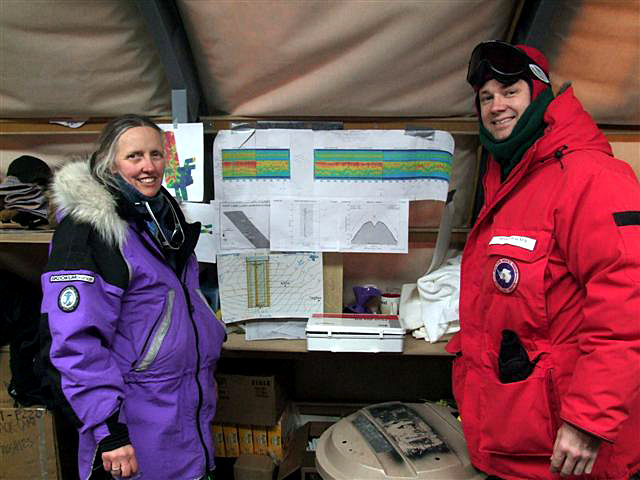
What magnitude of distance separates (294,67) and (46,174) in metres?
1.21

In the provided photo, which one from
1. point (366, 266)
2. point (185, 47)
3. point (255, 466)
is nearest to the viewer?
point (185, 47)

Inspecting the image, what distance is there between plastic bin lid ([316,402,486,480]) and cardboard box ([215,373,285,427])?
536 mm

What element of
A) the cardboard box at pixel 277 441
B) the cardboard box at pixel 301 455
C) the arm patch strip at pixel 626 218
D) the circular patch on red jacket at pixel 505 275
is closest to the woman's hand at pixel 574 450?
the circular patch on red jacket at pixel 505 275

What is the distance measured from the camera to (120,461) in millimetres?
1161

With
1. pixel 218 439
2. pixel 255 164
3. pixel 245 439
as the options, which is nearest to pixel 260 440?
pixel 245 439

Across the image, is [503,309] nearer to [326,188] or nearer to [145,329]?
[145,329]

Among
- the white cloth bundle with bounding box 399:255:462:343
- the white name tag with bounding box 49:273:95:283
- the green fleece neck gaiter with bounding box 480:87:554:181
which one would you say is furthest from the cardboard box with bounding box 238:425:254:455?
the green fleece neck gaiter with bounding box 480:87:554:181

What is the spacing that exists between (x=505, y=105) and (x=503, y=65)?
117 mm

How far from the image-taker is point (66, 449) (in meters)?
1.99

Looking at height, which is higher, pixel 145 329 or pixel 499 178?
pixel 499 178

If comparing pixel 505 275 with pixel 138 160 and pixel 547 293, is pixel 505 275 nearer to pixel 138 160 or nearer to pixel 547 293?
pixel 547 293

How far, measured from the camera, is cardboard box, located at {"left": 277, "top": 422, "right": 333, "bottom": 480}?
2.03 m

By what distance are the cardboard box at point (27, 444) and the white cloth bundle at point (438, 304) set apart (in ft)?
5.08

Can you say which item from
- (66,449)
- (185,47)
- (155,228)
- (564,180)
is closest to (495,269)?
(564,180)
